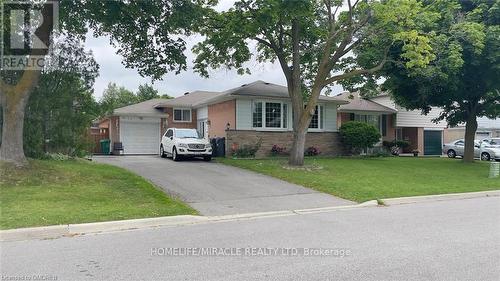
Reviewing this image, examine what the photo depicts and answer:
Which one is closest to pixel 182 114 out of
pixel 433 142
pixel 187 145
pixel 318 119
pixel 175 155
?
pixel 318 119

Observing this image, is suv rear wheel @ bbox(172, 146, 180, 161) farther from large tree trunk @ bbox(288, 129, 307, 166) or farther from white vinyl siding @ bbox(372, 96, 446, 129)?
white vinyl siding @ bbox(372, 96, 446, 129)

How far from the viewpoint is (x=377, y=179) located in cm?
1603

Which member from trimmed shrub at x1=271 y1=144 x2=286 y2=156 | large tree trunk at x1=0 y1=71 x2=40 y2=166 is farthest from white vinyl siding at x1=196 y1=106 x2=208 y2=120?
large tree trunk at x1=0 y1=71 x2=40 y2=166

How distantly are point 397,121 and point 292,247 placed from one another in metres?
31.6

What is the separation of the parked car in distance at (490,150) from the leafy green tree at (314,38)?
13.3 metres

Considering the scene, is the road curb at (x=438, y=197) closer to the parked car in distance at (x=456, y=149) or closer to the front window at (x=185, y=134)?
the front window at (x=185, y=134)

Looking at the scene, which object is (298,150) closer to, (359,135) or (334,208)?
(334,208)

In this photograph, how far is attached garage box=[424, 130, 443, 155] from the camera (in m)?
38.0

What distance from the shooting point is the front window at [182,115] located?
31.5 metres

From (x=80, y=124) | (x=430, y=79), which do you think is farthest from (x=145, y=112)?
(x=430, y=79)

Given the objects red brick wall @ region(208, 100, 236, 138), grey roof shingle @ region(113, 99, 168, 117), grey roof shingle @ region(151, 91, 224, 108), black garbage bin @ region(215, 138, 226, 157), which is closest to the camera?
black garbage bin @ region(215, 138, 226, 157)

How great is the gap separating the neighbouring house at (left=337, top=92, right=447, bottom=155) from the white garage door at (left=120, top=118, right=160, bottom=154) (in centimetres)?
1402

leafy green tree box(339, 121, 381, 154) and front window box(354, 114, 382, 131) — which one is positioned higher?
front window box(354, 114, 382, 131)

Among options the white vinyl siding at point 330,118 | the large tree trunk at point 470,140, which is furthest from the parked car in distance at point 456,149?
the white vinyl siding at point 330,118
